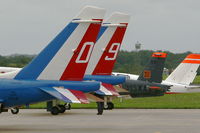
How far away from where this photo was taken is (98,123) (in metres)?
29.5

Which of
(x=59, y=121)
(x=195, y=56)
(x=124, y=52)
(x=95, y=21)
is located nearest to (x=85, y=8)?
(x=95, y=21)

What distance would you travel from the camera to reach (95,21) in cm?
2570

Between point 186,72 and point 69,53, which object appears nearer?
point 69,53

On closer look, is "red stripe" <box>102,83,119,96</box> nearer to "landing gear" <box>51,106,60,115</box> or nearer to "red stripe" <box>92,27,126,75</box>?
"red stripe" <box>92,27,126,75</box>

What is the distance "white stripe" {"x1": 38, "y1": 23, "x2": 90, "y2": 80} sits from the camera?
24844 millimetres

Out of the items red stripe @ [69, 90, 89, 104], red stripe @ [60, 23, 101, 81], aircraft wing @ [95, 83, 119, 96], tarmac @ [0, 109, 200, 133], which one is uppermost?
red stripe @ [60, 23, 101, 81]

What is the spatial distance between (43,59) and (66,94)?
6.06ft

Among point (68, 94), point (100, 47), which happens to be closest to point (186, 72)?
point (100, 47)

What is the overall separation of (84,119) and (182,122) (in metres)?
4.85

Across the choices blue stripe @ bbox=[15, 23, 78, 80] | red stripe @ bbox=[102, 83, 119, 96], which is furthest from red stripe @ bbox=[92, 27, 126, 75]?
blue stripe @ bbox=[15, 23, 78, 80]

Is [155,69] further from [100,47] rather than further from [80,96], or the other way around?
[80,96]

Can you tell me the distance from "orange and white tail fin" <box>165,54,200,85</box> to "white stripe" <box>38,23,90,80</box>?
88.7 feet

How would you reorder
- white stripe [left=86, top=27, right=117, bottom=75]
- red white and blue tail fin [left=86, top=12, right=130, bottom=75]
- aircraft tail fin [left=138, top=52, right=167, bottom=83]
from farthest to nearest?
aircraft tail fin [left=138, top=52, right=167, bottom=83] < red white and blue tail fin [left=86, top=12, right=130, bottom=75] < white stripe [left=86, top=27, right=117, bottom=75]

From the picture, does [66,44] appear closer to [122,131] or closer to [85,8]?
[85,8]
